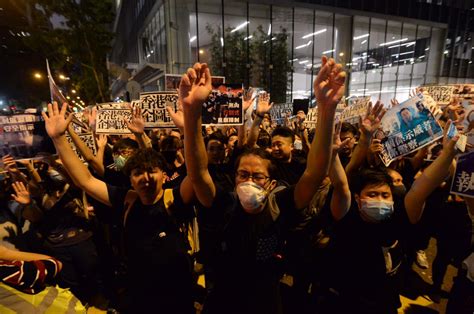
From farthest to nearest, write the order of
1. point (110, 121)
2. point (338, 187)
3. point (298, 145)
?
1. point (298, 145)
2. point (110, 121)
3. point (338, 187)

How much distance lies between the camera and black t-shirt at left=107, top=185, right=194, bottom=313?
79.2 inches

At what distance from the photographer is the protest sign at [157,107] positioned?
12.5ft

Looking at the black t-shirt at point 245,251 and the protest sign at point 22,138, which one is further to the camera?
the protest sign at point 22,138

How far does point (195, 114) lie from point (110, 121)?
123 inches

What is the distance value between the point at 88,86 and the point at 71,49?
2.78 metres

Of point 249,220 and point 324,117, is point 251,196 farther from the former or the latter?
point 324,117

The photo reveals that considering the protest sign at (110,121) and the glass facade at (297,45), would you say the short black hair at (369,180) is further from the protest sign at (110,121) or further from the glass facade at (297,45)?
the glass facade at (297,45)

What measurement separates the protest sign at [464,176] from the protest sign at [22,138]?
3.99m

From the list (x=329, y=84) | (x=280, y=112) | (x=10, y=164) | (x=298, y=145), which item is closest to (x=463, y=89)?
(x=298, y=145)

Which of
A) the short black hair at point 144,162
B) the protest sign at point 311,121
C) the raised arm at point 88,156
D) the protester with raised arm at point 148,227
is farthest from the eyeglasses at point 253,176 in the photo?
the protest sign at point 311,121

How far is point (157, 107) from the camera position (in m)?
3.82

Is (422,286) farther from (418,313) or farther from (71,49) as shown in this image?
(71,49)

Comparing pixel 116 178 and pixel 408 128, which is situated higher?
pixel 408 128

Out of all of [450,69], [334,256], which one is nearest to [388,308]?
[334,256]
